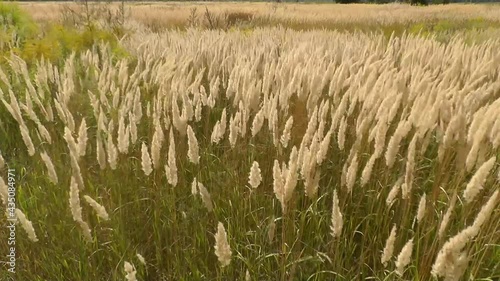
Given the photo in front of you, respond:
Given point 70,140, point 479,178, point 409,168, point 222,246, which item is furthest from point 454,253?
point 70,140

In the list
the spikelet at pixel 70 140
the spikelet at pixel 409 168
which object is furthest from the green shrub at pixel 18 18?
the spikelet at pixel 409 168

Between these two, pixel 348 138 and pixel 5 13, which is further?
pixel 5 13

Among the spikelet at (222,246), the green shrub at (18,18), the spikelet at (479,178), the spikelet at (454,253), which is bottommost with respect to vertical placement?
the spikelet at (222,246)

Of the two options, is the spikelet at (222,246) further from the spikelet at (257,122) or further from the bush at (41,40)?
the bush at (41,40)

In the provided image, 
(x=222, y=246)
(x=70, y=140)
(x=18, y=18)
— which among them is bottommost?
(x=222, y=246)

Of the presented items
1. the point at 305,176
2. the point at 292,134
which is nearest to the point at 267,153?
the point at 292,134

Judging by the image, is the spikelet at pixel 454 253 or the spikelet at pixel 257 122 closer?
the spikelet at pixel 454 253

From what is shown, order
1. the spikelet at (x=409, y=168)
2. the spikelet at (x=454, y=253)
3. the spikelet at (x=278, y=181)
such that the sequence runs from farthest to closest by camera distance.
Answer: the spikelet at (x=409, y=168) → the spikelet at (x=278, y=181) → the spikelet at (x=454, y=253)

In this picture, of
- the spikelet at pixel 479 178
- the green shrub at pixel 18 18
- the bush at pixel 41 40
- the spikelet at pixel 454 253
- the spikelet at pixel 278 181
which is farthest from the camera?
the green shrub at pixel 18 18

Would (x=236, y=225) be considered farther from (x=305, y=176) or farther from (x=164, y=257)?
(x=305, y=176)

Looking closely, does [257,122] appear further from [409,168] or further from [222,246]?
[222,246]

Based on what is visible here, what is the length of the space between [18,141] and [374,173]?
2169mm

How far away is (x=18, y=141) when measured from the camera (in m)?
2.48

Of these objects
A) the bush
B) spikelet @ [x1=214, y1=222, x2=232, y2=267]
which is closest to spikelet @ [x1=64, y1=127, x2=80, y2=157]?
spikelet @ [x1=214, y1=222, x2=232, y2=267]
